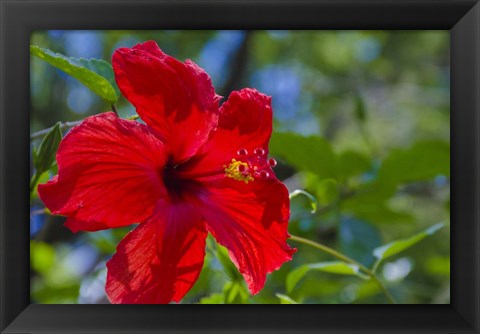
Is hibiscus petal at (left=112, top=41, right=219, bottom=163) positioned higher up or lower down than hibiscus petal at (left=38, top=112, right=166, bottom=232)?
higher up

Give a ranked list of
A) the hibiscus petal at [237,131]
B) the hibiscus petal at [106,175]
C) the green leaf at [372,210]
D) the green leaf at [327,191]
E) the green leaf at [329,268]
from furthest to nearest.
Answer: the green leaf at [372,210]
the green leaf at [327,191]
the green leaf at [329,268]
the hibiscus petal at [237,131]
the hibiscus petal at [106,175]

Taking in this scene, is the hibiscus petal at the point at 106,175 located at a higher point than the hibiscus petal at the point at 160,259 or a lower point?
higher

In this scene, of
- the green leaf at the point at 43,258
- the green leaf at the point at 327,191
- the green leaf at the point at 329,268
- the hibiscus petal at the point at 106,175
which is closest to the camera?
the hibiscus petal at the point at 106,175

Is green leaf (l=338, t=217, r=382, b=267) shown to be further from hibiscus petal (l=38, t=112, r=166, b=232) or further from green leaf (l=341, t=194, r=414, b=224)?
hibiscus petal (l=38, t=112, r=166, b=232)

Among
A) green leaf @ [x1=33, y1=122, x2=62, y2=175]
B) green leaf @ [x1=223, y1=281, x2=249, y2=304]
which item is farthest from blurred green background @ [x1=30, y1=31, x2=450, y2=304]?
green leaf @ [x1=33, y1=122, x2=62, y2=175]

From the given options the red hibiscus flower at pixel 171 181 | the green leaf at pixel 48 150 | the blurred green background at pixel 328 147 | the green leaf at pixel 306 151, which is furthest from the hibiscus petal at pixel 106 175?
the green leaf at pixel 306 151

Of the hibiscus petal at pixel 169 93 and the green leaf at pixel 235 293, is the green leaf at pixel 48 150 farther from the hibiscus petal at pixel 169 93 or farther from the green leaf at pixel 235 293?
the green leaf at pixel 235 293

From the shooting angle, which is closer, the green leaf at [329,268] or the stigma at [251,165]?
the stigma at [251,165]
